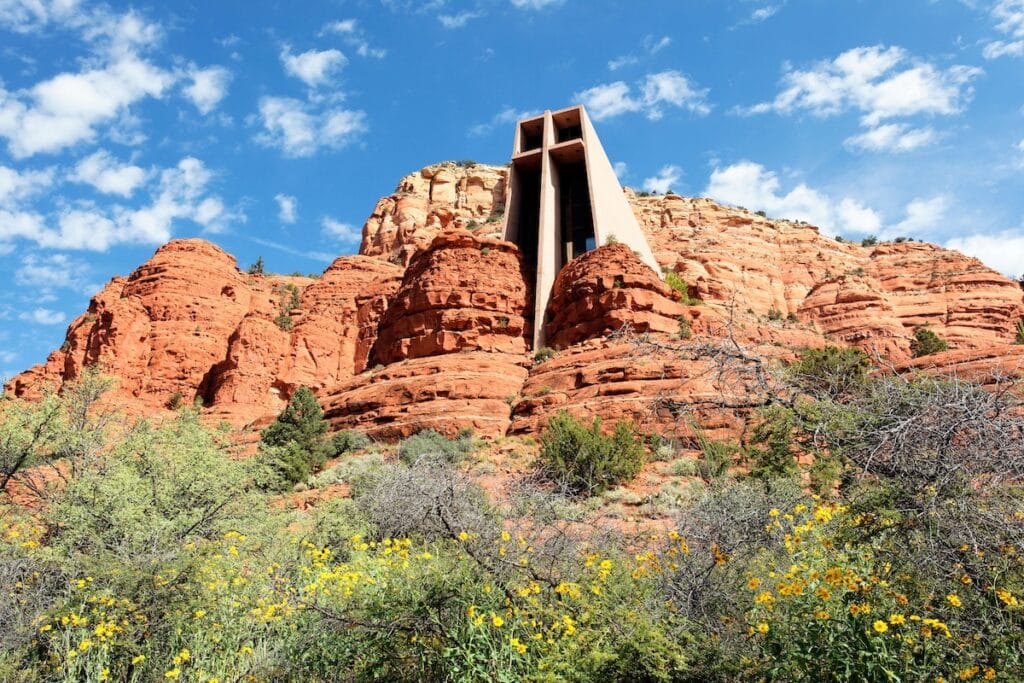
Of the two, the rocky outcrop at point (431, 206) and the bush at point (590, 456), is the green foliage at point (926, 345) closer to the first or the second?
the bush at point (590, 456)

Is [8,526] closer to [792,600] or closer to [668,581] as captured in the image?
[668,581]

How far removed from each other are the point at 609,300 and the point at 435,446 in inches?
356

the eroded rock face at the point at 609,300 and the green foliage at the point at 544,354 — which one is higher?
the eroded rock face at the point at 609,300

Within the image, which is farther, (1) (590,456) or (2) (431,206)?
(2) (431,206)

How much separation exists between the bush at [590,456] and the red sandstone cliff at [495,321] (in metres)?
1.19

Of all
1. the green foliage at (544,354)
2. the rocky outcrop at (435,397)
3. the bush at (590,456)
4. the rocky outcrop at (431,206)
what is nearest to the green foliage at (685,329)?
the green foliage at (544,354)

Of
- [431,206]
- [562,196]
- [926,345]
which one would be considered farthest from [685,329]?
[431,206]

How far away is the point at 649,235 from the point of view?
4856 cm

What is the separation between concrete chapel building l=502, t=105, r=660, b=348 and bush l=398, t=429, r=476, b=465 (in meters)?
11.1

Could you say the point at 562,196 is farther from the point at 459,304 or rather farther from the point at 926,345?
the point at 926,345

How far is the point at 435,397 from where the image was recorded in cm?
2388

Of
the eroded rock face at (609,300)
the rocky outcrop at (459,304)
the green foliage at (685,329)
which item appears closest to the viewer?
the green foliage at (685,329)

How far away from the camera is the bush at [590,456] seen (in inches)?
633

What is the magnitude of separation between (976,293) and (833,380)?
134ft
